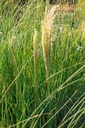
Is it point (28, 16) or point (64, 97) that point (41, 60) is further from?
point (28, 16)

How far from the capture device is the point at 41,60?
2.05 metres

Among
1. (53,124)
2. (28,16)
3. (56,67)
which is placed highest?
(28,16)

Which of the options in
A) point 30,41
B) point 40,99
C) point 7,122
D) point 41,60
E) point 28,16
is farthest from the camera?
point 28,16

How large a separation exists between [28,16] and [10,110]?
103cm

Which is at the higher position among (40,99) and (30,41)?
(30,41)

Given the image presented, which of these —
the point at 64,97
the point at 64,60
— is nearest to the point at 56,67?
the point at 64,60

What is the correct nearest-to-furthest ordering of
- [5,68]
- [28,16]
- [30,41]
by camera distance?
[5,68], [30,41], [28,16]

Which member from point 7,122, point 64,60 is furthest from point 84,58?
point 7,122

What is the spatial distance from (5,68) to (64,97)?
1.23 ft

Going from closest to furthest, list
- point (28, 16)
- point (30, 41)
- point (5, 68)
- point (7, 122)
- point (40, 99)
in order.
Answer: point (7, 122) → point (40, 99) → point (5, 68) → point (30, 41) → point (28, 16)

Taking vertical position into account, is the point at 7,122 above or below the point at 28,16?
below

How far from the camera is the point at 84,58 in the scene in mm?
2258

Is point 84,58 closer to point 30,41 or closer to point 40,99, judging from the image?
point 30,41

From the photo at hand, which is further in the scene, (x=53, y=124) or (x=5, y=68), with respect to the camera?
(x=5, y=68)
